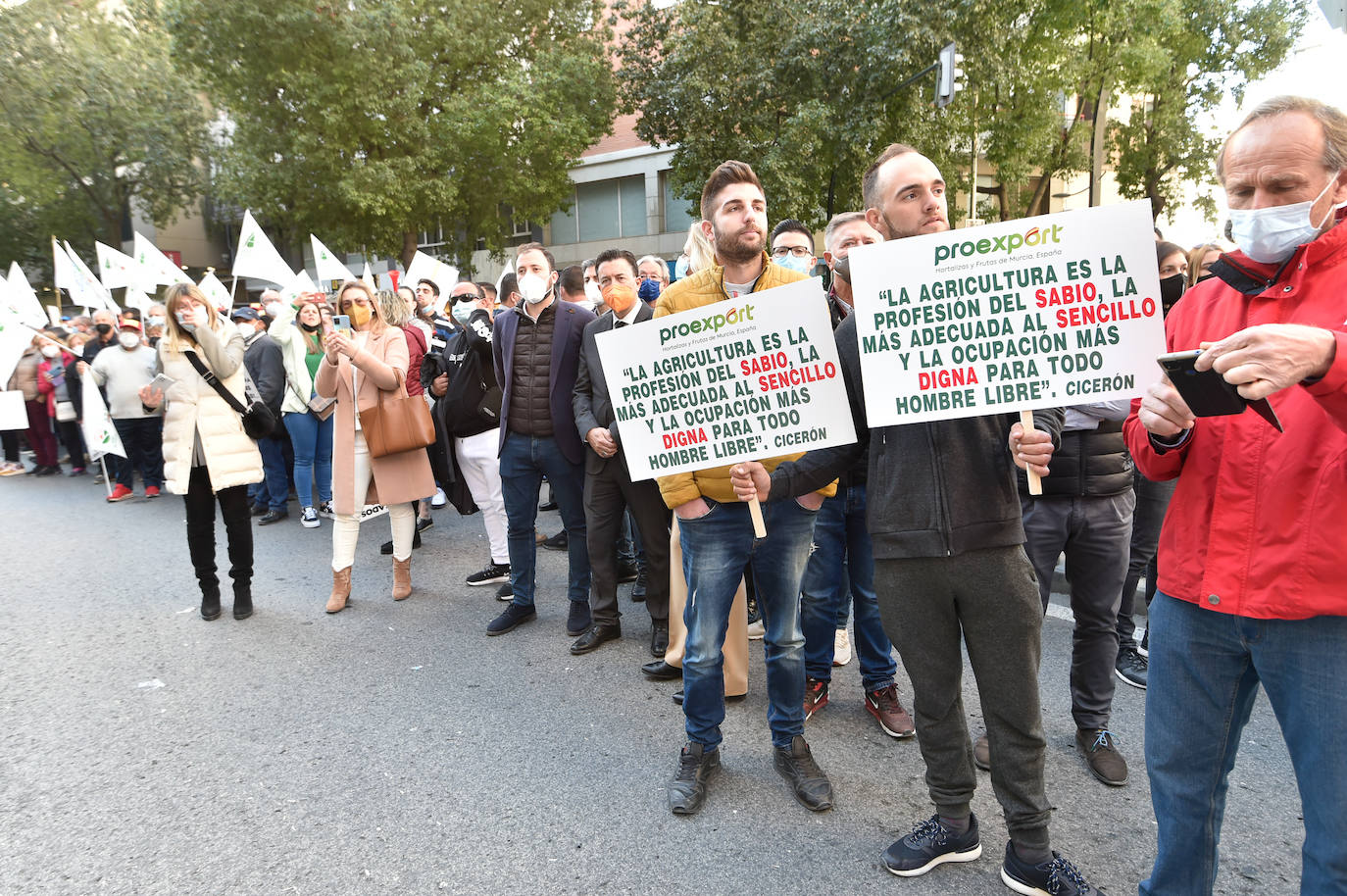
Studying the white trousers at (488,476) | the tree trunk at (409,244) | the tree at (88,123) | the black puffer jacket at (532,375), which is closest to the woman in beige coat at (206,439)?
the white trousers at (488,476)

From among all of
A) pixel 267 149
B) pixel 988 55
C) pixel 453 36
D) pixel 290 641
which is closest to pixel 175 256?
pixel 267 149

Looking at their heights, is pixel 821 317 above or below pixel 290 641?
above

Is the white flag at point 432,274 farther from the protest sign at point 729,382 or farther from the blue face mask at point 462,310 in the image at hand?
the protest sign at point 729,382

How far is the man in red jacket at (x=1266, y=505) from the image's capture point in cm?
167

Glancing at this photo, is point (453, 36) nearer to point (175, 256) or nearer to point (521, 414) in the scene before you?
point (521, 414)

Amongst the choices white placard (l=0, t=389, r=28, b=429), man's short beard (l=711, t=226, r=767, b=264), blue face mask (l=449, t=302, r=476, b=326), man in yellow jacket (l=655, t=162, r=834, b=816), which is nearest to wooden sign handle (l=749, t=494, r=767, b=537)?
man in yellow jacket (l=655, t=162, r=834, b=816)

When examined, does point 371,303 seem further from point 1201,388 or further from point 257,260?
point 1201,388

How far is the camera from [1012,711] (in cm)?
238

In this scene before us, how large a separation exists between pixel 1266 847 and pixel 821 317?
2.28 metres

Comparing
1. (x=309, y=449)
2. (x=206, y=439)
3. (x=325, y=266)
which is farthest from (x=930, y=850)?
(x=325, y=266)

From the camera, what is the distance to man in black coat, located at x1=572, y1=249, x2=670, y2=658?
454 centimetres

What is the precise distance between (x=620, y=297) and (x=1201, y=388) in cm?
354

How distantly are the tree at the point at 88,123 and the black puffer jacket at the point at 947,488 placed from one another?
91.7ft

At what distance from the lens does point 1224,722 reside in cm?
193
